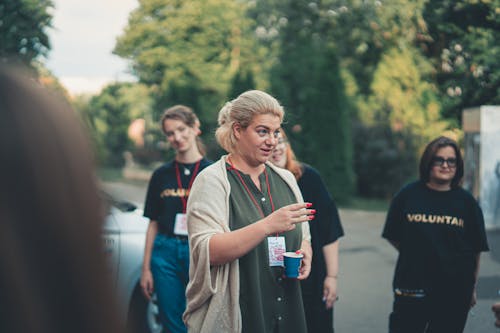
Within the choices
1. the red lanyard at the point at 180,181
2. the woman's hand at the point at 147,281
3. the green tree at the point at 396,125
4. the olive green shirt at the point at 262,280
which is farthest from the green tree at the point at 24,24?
the green tree at the point at 396,125

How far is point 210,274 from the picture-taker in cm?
282

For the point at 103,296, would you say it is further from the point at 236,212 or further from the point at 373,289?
the point at 373,289

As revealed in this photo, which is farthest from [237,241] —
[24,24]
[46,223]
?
[24,24]

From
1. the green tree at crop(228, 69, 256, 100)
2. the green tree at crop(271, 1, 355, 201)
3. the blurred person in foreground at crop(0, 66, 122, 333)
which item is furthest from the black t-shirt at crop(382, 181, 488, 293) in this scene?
the green tree at crop(228, 69, 256, 100)

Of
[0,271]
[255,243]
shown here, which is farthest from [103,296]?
[255,243]

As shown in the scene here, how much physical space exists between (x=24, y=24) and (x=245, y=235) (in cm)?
673

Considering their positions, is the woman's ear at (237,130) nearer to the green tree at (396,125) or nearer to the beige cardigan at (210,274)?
the beige cardigan at (210,274)

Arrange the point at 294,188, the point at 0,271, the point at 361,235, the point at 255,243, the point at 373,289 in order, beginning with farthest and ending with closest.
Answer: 1. the point at 361,235
2. the point at 373,289
3. the point at 294,188
4. the point at 255,243
5. the point at 0,271

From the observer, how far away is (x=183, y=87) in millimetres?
A: 30938

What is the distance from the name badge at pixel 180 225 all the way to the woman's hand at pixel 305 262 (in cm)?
158

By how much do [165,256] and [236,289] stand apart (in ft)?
6.27

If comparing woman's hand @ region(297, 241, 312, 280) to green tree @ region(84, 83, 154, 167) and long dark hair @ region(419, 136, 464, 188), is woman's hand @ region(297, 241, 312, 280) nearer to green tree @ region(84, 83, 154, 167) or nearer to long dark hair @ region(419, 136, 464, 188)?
long dark hair @ region(419, 136, 464, 188)

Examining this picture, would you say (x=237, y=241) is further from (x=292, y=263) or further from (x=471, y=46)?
(x=471, y=46)

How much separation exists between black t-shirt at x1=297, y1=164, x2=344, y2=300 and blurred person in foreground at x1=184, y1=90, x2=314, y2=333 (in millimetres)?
1008
